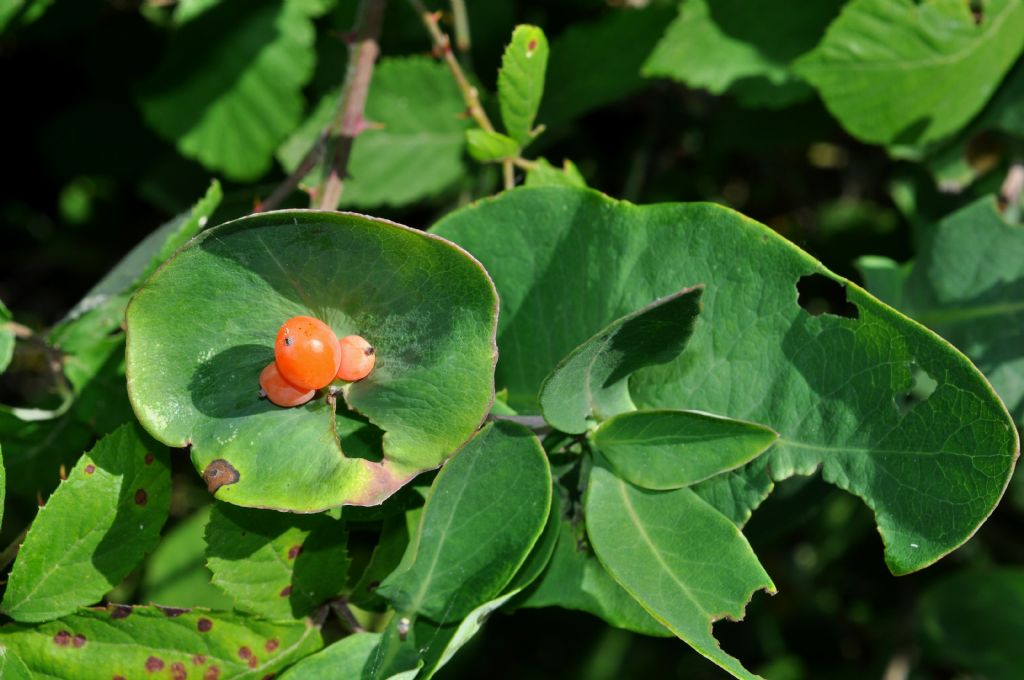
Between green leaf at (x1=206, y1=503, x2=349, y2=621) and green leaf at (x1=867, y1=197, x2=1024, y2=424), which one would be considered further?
green leaf at (x1=867, y1=197, x2=1024, y2=424)

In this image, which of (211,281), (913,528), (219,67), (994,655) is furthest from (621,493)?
(994,655)

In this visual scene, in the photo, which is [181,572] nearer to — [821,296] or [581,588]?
[581,588]

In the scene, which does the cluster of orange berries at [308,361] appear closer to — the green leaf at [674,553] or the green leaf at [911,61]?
the green leaf at [674,553]

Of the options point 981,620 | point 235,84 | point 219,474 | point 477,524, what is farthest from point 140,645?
point 981,620

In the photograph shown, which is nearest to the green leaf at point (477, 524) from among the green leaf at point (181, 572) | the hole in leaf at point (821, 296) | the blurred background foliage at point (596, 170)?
the blurred background foliage at point (596, 170)

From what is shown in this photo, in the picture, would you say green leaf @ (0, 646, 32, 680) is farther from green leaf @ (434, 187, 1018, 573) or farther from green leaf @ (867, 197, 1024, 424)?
green leaf @ (867, 197, 1024, 424)

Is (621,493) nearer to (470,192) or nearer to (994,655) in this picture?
(470,192)

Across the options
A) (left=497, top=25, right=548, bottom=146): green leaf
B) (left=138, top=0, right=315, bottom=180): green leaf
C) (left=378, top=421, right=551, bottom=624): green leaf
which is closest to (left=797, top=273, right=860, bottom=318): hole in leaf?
(left=497, top=25, right=548, bottom=146): green leaf

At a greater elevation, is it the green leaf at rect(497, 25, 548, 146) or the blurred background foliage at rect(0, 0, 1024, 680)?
the green leaf at rect(497, 25, 548, 146)
